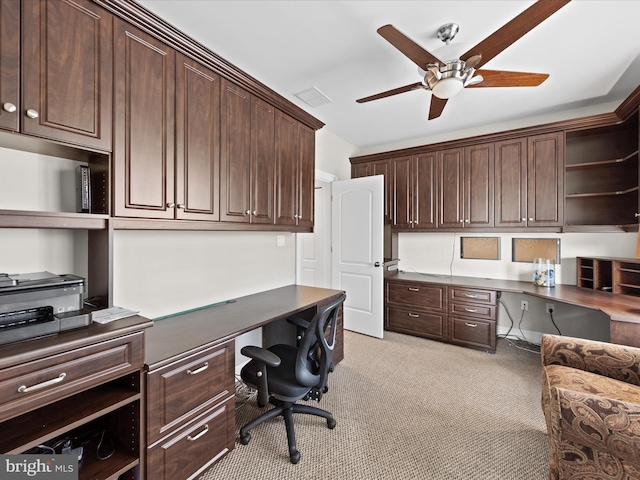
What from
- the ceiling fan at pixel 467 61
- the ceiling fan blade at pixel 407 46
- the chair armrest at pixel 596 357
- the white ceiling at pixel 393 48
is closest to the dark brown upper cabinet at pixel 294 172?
the white ceiling at pixel 393 48

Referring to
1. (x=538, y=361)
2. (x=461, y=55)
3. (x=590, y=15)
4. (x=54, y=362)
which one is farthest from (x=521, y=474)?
(x=590, y=15)

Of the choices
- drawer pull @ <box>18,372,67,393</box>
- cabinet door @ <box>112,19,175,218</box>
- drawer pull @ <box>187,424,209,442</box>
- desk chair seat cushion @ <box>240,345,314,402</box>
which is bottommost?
drawer pull @ <box>187,424,209,442</box>

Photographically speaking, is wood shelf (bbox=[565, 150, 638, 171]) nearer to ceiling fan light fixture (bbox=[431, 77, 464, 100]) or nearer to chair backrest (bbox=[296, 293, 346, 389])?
ceiling fan light fixture (bbox=[431, 77, 464, 100])

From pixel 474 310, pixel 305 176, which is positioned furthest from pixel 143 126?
pixel 474 310

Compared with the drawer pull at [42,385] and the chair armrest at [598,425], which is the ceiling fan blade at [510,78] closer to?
the chair armrest at [598,425]

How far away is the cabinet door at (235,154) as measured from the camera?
6.43ft

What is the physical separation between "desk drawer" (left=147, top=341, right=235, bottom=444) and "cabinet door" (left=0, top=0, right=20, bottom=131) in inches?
46.0

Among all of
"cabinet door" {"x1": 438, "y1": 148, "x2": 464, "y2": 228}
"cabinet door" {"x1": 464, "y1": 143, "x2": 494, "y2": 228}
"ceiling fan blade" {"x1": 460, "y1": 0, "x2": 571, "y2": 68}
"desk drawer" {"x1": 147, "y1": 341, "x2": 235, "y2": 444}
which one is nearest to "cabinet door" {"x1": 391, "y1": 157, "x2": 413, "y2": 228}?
"cabinet door" {"x1": 438, "y1": 148, "x2": 464, "y2": 228}

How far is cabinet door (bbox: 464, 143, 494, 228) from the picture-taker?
3305 mm

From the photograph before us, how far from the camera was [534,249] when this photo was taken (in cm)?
336

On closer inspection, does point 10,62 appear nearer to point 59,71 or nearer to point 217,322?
point 59,71

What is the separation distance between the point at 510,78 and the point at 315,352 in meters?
Result: 2.21

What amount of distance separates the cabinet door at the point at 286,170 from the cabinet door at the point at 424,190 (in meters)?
1.86

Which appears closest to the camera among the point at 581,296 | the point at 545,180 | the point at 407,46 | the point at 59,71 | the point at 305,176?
the point at 59,71
